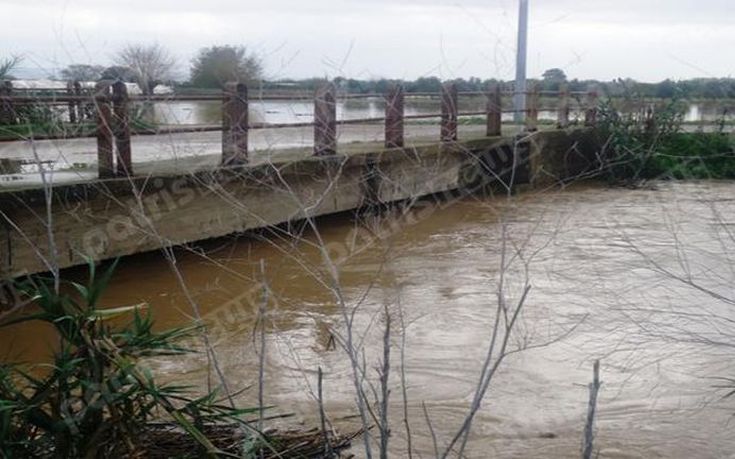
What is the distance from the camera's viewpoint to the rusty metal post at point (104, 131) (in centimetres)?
763

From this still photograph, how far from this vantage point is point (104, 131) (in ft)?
25.5

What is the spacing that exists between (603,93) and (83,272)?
472 inches

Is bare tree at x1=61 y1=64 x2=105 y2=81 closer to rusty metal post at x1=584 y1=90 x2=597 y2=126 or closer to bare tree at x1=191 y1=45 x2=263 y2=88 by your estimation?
bare tree at x1=191 y1=45 x2=263 y2=88

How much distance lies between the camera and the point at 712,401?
535cm

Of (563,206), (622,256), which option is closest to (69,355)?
(622,256)

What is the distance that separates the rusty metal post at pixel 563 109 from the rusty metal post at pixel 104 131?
10445 millimetres

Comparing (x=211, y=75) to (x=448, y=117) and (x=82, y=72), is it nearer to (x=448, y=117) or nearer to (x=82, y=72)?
(x=82, y=72)

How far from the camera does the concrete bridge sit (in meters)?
7.24

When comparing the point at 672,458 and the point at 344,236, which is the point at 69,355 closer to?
the point at 672,458

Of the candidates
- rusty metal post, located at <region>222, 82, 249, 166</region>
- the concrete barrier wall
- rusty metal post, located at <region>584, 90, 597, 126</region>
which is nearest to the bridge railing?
rusty metal post, located at <region>222, 82, 249, 166</region>

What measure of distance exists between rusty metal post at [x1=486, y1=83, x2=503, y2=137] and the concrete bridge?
0.03m

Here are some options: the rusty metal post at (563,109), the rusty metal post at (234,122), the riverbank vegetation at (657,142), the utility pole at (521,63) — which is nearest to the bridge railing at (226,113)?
the rusty metal post at (234,122)

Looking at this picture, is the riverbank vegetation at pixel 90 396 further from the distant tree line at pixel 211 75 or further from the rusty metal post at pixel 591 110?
the rusty metal post at pixel 591 110

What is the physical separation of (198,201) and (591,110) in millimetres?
10284
